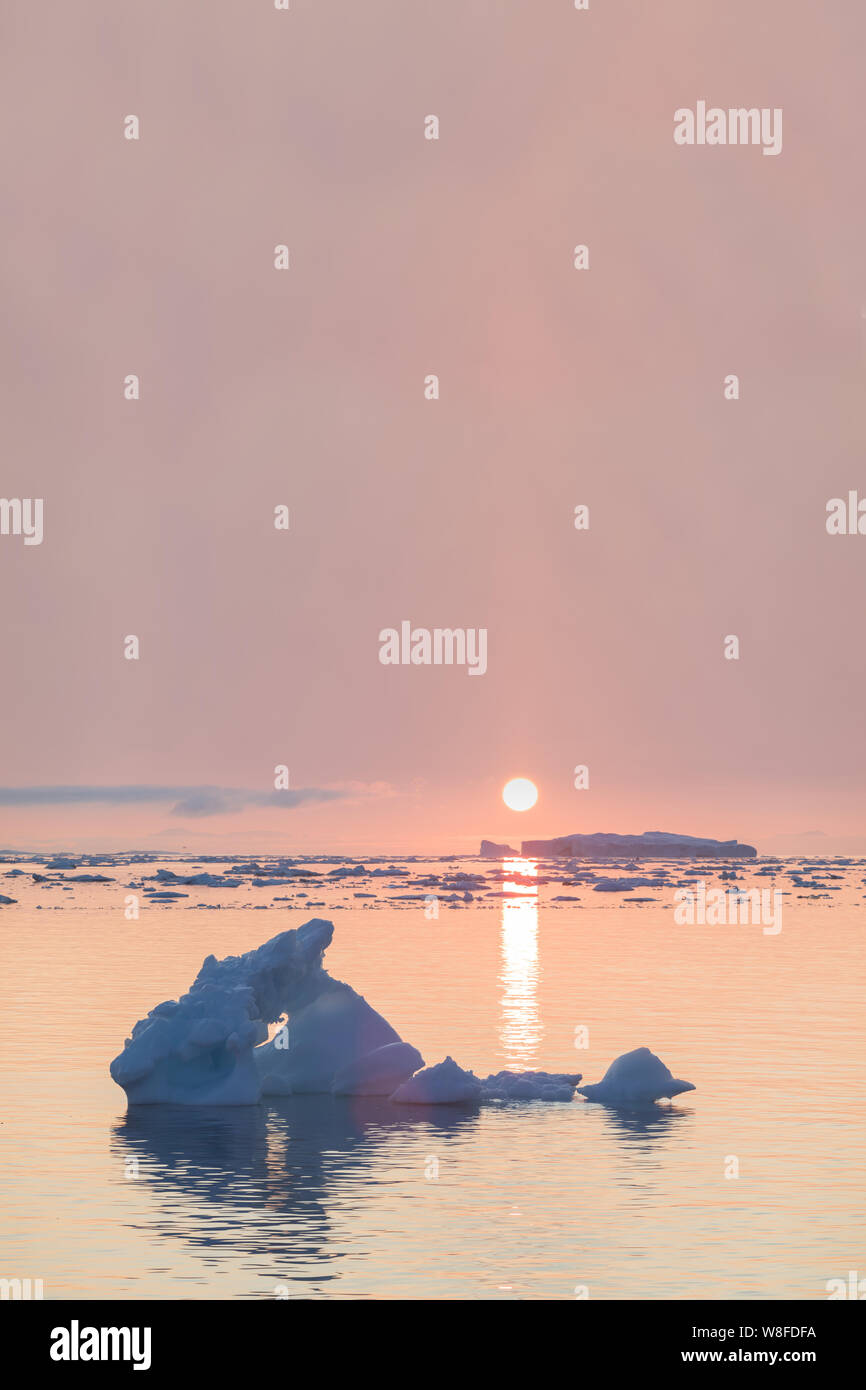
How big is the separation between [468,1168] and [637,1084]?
22.2 ft

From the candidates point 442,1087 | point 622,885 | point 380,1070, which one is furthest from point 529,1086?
point 622,885

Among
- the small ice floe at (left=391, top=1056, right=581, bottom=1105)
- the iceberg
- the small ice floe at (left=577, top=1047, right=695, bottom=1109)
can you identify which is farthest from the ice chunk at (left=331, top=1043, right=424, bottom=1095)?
the small ice floe at (left=577, top=1047, right=695, bottom=1109)

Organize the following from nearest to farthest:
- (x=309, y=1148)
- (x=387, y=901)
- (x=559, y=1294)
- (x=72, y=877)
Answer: (x=559, y=1294) → (x=309, y=1148) → (x=387, y=901) → (x=72, y=877)

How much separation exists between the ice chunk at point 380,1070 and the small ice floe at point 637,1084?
11.3ft

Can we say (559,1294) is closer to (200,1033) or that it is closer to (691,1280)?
(691,1280)

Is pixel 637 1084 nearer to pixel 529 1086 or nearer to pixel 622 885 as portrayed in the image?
pixel 529 1086

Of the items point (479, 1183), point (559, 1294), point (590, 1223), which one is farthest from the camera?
point (479, 1183)

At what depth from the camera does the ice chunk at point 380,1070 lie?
3073 cm

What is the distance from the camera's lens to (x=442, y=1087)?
29688 millimetres

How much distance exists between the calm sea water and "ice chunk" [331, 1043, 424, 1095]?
0.66 m

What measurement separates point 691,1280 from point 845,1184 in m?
6.20
